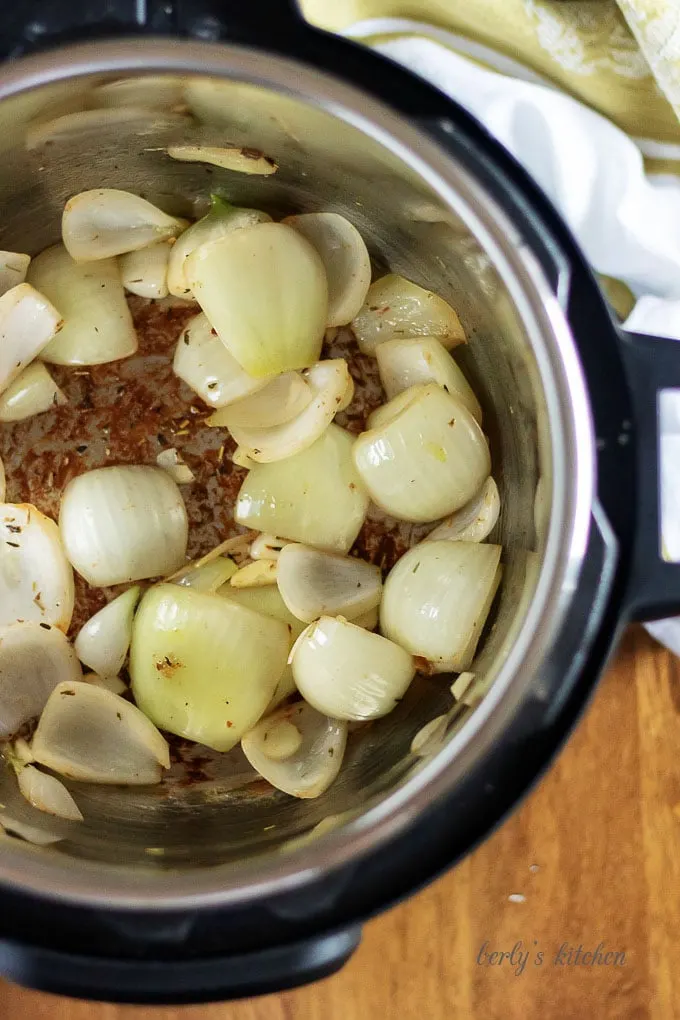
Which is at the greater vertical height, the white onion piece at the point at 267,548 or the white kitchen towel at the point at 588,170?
the white kitchen towel at the point at 588,170

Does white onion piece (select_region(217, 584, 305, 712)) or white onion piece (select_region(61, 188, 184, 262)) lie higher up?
white onion piece (select_region(61, 188, 184, 262))

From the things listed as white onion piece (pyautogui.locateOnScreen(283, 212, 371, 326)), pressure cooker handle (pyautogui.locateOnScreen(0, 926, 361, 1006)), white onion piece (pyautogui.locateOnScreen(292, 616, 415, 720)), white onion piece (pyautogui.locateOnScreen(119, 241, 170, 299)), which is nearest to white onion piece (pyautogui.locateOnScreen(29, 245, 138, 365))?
white onion piece (pyautogui.locateOnScreen(119, 241, 170, 299))

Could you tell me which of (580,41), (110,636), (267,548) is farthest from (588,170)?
(110,636)

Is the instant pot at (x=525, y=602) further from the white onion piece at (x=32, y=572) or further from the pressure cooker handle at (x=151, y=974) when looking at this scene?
the white onion piece at (x=32, y=572)

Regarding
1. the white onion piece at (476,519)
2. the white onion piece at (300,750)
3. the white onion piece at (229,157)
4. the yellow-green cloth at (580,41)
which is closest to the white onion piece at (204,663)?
the white onion piece at (300,750)

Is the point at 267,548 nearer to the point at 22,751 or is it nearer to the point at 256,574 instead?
the point at 256,574

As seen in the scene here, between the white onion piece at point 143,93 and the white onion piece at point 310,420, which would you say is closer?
the white onion piece at point 143,93

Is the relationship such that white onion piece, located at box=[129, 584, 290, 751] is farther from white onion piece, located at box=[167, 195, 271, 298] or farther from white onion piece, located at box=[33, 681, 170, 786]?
white onion piece, located at box=[167, 195, 271, 298]
